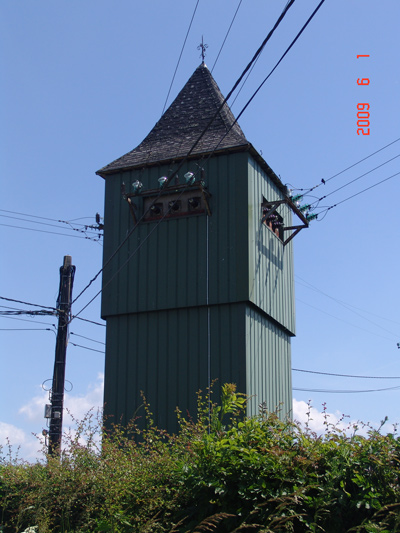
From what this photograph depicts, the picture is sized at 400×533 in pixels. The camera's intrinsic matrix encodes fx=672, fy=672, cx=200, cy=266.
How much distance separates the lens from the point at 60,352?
58.3ft

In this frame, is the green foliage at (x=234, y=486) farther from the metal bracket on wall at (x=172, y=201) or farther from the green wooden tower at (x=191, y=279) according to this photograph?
the metal bracket on wall at (x=172, y=201)

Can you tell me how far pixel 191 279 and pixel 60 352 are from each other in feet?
16.8

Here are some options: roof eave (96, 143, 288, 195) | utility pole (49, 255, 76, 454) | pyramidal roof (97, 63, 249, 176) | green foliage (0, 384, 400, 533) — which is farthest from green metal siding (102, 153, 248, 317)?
green foliage (0, 384, 400, 533)

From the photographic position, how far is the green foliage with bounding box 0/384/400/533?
613 centimetres

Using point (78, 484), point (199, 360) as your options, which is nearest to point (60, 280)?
point (199, 360)

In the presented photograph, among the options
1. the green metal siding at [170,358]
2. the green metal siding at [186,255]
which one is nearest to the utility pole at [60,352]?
the green metal siding at [186,255]

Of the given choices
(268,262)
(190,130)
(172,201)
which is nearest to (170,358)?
(268,262)

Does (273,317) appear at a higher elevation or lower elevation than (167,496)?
higher

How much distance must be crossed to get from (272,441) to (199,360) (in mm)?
7249

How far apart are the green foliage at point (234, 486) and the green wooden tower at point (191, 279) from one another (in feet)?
18.8

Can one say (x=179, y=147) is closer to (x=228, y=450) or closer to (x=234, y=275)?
(x=234, y=275)

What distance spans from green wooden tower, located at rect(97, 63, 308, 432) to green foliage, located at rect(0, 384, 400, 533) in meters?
5.73

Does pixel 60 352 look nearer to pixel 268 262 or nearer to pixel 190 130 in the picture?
pixel 268 262

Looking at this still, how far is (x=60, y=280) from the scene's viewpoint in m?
18.6
